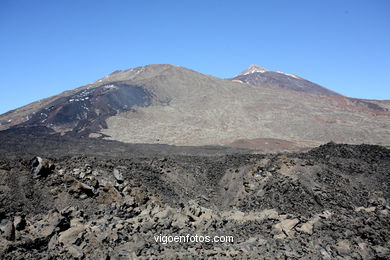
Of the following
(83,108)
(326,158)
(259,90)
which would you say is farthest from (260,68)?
(326,158)

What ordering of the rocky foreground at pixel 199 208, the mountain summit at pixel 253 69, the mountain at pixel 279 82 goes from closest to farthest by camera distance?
the rocky foreground at pixel 199 208
the mountain at pixel 279 82
the mountain summit at pixel 253 69

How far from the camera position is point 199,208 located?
30.6ft

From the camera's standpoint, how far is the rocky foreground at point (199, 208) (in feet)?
21.3

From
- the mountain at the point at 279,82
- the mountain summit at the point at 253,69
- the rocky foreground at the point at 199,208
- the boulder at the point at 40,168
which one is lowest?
the rocky foreground at the point at 199,208

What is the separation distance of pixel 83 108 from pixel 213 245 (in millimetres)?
39604

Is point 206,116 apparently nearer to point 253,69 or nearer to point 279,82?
point 279,82

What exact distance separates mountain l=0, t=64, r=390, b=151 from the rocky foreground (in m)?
14.6

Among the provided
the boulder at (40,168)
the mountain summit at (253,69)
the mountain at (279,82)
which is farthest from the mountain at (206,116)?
the mountain summit at (253,69)

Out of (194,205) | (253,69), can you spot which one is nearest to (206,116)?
(194,205)

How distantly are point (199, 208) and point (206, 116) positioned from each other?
33.3 metres

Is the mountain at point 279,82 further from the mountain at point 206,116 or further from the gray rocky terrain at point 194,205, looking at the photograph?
the gray rocky terrain at point 194,205

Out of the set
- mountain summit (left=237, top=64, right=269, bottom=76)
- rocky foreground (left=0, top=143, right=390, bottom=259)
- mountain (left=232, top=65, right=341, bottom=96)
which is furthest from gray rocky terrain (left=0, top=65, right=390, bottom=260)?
mountain summit (left=237, top=64, right=269, bottom=76)

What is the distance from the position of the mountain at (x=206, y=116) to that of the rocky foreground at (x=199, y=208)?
573 inches

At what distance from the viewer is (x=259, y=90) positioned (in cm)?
5375
